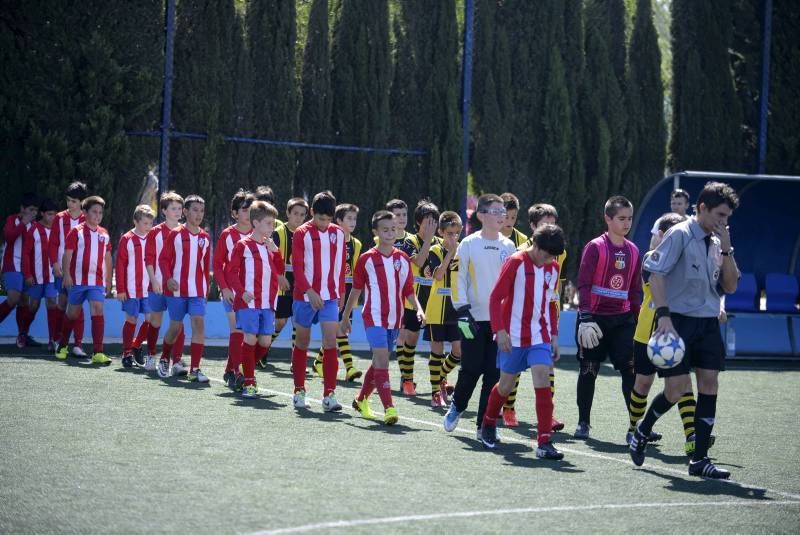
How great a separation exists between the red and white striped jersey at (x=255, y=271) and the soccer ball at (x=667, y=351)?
4.58 meters

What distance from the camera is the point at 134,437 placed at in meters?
9.28

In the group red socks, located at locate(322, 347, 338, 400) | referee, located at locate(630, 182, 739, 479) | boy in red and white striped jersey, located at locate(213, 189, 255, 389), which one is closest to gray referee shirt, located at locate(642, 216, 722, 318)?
referee, located at locate(630, 182, 739, 479)

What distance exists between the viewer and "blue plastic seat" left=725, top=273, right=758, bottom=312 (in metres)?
18.0

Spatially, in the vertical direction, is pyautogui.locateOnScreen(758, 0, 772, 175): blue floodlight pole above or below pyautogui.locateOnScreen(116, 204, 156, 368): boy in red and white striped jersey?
above

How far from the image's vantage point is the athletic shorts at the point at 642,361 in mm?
9719

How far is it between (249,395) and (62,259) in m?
4.02

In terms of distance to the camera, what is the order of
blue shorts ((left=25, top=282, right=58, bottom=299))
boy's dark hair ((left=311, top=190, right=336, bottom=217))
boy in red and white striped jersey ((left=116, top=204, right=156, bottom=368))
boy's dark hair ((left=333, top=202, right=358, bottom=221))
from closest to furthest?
boy's dark hair ((left=311, top=190, right=336, bottom=217)) < boy's dark hair ((left=333, top=202, right=358, bottom=221)) < boy in red and white striped jersey ((left=116, top=204, right=156, bottom=368)) < blue shorts ((left=25, top=282, right=58, bottom=299))

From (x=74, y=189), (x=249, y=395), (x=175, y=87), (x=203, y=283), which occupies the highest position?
(x=175, y=87)

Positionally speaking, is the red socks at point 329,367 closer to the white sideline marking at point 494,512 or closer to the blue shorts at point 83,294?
the white sideline marking at point 494,512

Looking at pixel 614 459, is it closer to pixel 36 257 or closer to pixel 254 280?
pixel 254 280

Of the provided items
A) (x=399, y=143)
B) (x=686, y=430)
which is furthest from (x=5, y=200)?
(x=686, y=430)

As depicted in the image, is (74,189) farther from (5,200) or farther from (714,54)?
(714,54)

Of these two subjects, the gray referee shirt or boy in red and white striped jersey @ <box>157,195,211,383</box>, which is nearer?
the gray referee shirt

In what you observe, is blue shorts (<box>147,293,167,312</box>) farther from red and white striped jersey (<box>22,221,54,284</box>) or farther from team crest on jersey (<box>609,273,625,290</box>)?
team crest on jersey (<box>609,273,625,290</box>)
